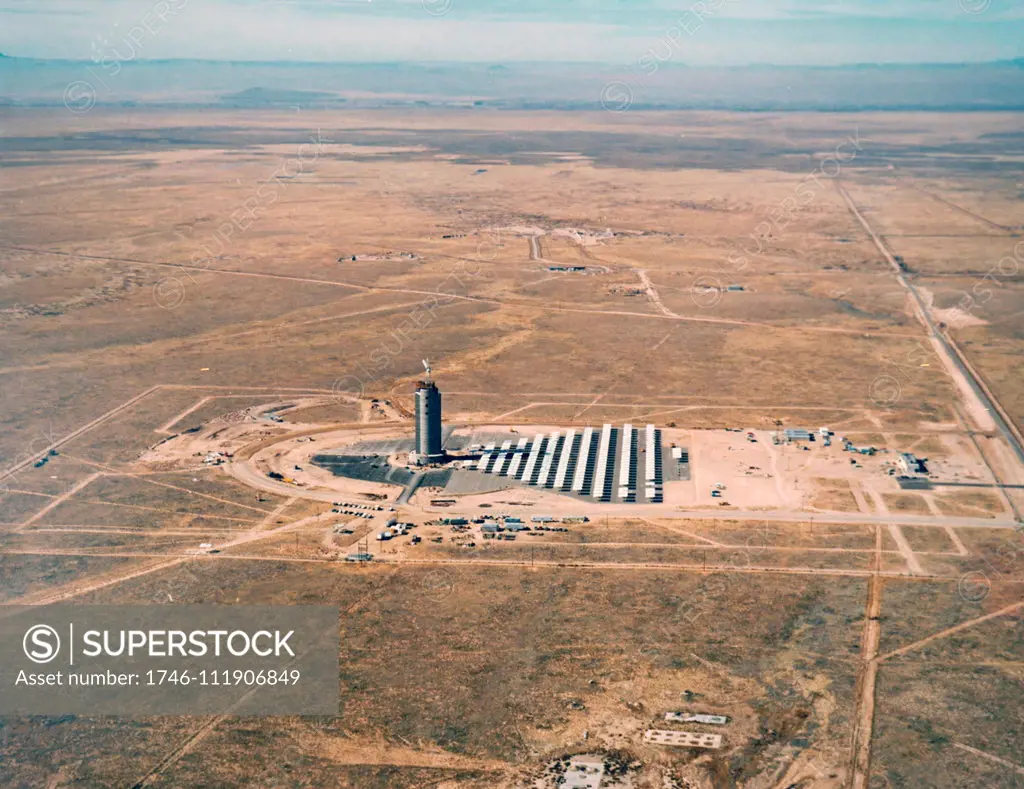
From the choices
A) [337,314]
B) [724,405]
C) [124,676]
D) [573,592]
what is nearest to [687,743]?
[573,592]

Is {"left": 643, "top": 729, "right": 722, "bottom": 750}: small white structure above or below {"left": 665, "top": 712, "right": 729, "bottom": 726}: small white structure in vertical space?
below

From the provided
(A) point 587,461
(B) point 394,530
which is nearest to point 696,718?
(B) point 394,530

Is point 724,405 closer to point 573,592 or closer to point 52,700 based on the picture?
point 573,592

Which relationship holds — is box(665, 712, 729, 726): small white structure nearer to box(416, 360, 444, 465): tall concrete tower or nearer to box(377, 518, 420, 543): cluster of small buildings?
box(377, 518, 420, 543): cluster of small buildings

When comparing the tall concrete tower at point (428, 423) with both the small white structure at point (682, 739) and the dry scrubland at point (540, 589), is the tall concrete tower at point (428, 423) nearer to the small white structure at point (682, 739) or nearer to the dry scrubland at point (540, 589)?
the dry scrubland at point (540, 589)

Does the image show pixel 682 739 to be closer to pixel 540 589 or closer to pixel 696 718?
pixel 696 718
